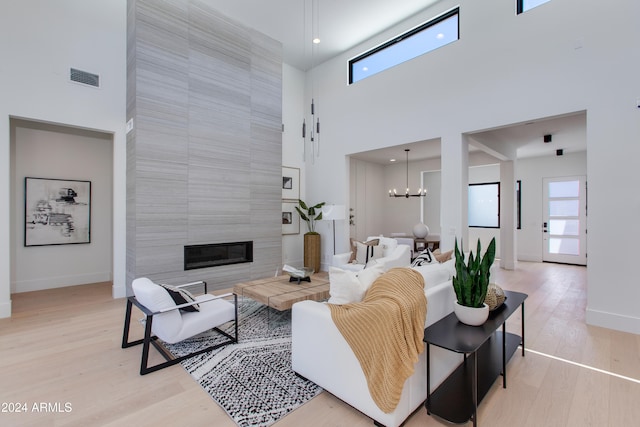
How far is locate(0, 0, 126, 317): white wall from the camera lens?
3.77m

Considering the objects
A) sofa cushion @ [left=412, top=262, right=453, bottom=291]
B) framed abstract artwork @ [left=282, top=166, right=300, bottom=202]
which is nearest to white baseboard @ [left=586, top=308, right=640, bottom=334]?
sofa cushion @ [left=412, top=262, right=453, bottom=291]

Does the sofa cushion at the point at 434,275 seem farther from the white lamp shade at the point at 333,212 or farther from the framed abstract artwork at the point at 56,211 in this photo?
the framed abstract artwork at the point at 56,211

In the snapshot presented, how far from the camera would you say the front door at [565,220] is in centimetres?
723

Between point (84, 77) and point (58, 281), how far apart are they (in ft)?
11.1

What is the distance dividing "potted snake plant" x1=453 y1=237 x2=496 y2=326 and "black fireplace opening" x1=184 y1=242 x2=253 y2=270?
393cm

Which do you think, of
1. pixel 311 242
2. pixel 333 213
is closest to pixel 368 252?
pixel 333 213

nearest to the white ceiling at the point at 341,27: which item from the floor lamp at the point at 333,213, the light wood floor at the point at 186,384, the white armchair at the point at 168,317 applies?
the floor lamp at the point at 333,213

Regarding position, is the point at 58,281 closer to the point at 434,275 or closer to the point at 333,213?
the point at 333,213

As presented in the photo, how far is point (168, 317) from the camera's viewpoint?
2566 millimetres

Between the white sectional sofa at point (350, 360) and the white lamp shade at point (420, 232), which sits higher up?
the white lamp shade at point (420, 232)

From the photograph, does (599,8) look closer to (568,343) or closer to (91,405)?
(568,343)

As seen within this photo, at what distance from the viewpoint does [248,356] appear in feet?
9.02

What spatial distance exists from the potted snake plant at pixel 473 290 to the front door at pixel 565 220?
283 inches

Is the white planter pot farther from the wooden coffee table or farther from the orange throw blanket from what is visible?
the wooden coffee table
